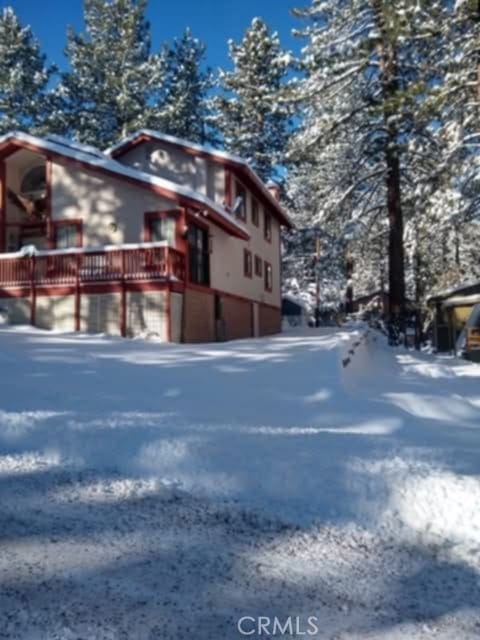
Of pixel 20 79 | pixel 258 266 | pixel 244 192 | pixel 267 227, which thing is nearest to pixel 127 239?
pixel 244 192

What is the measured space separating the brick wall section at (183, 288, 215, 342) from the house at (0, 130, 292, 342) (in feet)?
0.10

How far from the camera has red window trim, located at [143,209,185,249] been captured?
14.8 metres

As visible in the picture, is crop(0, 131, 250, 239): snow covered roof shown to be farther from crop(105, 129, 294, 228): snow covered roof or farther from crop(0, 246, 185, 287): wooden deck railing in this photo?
crop(105, 129, 294, 228): snow covered roof

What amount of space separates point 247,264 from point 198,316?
651cm

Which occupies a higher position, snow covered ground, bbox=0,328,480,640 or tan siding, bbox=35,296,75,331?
tan siding, bbox=35,296,75,331

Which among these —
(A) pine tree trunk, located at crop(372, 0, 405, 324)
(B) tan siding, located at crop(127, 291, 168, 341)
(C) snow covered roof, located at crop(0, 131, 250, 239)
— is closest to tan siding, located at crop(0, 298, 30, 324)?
(B) tan siding, located at crop(127, 291, 168, 341)

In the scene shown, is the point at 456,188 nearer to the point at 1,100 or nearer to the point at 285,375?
the point at 285,375

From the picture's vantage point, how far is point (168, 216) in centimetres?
1527

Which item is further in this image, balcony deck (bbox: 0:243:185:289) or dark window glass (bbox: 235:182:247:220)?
dark window glass (bbox: 235:182:247:220)

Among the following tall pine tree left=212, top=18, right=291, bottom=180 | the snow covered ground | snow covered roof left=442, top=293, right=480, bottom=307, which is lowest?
the snow covered ground

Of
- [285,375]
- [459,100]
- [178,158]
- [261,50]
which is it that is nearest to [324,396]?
[285,375]

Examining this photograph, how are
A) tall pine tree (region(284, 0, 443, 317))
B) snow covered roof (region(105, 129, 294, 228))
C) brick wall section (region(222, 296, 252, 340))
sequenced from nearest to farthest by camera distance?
tall pine tree (region(284, 0, 443, 317)) < brick wall section (region(222, 296, 252, 340)) < snow covered roof (region(105, 129, 294, 228))

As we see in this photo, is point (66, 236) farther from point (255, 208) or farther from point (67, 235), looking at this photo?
point (255, 208)

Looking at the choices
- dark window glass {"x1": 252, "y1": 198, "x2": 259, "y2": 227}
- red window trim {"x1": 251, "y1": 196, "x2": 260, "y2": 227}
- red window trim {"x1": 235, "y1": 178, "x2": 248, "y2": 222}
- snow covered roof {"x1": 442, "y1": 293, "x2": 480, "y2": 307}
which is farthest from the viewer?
dark window glass {"x1": 252, "y1": 198, "x2": 259, "y2": 227}
